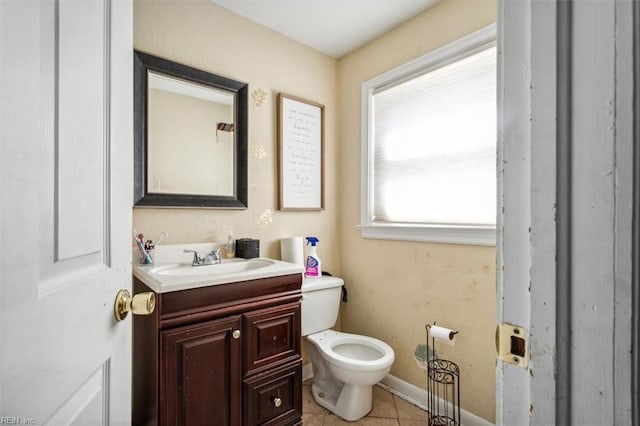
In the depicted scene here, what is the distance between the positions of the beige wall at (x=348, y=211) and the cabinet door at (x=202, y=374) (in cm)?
61

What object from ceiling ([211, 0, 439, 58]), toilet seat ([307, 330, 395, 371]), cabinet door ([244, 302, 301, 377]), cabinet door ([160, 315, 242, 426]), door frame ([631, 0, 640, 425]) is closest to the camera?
door frame ([631, 0, 640, 425])

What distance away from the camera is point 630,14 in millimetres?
343

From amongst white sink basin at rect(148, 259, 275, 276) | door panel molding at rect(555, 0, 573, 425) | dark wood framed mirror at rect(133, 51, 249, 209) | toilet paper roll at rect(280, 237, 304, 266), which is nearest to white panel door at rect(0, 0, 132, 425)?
door panel molding at rect(555, 0, 573, 425)

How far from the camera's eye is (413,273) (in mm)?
1886

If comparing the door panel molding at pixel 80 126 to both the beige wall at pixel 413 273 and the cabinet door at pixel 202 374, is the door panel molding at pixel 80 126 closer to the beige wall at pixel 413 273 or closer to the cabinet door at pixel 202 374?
the cabinet door at pixel 202 374

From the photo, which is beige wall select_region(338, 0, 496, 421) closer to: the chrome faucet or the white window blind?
the white window blind

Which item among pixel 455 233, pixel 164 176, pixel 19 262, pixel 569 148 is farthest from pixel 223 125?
pixel 569 148

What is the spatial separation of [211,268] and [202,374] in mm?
534

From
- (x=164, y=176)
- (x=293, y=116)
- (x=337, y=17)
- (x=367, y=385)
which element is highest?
(x=337, y=17)

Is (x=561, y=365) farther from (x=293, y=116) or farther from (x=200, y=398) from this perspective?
(x=293, y=116)

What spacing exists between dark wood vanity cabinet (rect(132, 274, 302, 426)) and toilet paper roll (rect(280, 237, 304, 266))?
42 cm

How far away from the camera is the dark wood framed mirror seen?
1559 mm

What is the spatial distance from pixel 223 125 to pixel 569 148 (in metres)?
1.78

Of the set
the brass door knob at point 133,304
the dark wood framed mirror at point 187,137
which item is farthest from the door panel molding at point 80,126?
the dark wood framed mirror at point 187,137
